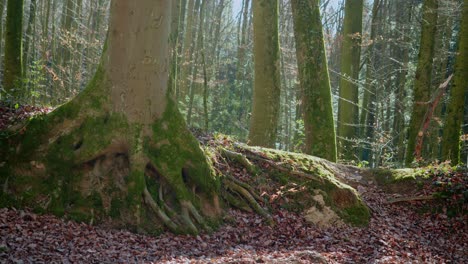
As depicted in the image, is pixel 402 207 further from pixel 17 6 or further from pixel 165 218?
pixel 17 6

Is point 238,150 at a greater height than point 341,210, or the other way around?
point 238,150

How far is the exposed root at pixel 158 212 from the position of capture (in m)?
6.58

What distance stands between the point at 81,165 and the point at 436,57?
1688cm

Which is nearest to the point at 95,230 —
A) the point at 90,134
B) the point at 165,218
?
the point at 165,218

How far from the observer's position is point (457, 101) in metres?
11.4

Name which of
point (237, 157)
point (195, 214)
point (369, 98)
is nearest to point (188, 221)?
point (195, 214)

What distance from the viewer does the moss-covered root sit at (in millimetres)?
7711

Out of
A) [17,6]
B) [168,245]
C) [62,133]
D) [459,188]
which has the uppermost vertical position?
[17,6]

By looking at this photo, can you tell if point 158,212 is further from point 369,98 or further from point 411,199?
A: point 369,98

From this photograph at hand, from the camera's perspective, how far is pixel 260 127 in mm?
11406

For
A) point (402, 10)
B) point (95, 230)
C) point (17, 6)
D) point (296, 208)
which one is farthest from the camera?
point (402, 10)

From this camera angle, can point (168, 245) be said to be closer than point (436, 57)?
Yes

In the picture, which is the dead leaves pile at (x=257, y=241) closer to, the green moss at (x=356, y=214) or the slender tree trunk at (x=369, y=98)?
the green moss at (x=356, y=214)

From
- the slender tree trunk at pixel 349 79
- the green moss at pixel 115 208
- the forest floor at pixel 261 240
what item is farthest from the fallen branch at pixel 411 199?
the slender tree trunk at pixel 349 79
